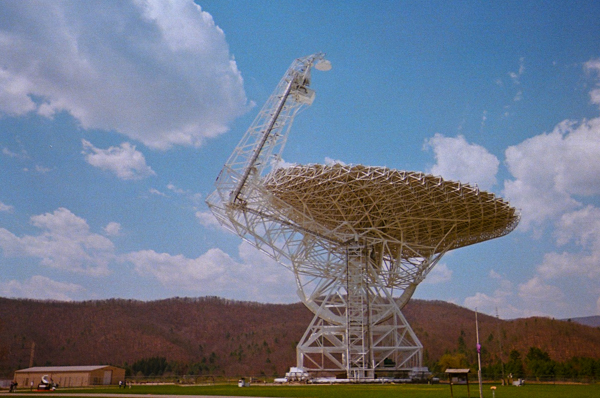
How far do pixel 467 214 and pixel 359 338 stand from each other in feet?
46.1

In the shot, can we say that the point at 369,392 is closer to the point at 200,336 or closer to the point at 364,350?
the point at 364,350

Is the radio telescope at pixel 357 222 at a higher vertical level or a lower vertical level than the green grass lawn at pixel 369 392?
higher

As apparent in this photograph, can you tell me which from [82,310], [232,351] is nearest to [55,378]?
[232,351]

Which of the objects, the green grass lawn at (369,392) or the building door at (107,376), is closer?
the green grass lawn at (369,392)

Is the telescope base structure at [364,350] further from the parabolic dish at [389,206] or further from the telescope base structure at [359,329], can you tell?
the parabolic dish at [389,206]

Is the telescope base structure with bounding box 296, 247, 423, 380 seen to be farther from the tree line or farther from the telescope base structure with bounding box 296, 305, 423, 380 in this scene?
the tree line

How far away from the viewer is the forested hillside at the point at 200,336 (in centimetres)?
10950

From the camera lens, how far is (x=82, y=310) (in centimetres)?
13400

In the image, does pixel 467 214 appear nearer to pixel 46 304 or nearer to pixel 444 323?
pixel 444 323

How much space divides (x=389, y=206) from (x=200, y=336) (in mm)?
99040

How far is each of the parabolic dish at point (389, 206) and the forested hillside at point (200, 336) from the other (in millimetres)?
57014

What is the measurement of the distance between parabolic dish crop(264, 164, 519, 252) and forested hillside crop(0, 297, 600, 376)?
187 ft

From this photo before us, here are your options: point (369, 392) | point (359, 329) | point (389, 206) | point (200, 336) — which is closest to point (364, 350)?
point (359, 329)

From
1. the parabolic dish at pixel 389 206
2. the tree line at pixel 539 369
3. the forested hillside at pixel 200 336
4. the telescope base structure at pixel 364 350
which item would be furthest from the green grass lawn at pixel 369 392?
the forested hillside at pixel 200 336
